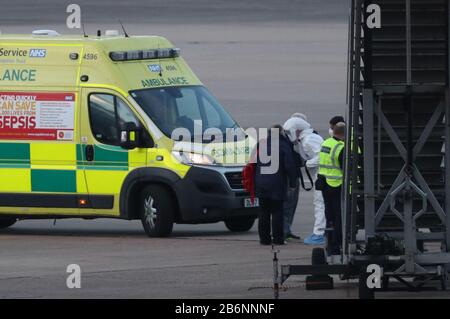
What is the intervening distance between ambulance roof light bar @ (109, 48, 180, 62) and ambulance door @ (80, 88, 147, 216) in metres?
0.47

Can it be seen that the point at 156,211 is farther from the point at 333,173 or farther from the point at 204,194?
the point at 333,173

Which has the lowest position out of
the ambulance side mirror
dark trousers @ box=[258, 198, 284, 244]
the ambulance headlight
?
dark trousers @ box=[258, 198, 284, 244]

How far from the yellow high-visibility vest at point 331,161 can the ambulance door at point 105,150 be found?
9.19ft

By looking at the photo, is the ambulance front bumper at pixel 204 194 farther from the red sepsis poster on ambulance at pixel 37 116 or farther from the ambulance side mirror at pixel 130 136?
the red sepsis poster on ambulance at pixel 37 116

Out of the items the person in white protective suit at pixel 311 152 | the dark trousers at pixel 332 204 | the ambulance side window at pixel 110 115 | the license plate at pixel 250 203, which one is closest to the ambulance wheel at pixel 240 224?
the license plate at pixel 250 203

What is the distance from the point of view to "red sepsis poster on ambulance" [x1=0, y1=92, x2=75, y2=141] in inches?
759

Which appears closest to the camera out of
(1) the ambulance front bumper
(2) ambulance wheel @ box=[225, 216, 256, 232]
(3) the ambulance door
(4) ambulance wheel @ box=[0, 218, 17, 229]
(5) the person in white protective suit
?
(5) the person in white protective suit

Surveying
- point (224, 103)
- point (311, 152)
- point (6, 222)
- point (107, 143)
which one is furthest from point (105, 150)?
point (224, 103)

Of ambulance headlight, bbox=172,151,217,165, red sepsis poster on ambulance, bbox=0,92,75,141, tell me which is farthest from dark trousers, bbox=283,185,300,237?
red sepsis poster on ambulance, bbox=0,92,75,141

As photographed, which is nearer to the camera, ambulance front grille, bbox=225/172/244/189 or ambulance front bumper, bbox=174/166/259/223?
ambulance front bumper, bbox=174/166/259/223

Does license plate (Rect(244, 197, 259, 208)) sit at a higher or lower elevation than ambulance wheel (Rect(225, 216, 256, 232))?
higher

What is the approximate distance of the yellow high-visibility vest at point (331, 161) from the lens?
17078mm

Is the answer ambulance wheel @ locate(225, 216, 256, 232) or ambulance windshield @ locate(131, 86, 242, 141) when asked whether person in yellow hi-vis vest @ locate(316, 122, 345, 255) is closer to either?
ambulance wheel @ locate(225, 216, 256, 232)

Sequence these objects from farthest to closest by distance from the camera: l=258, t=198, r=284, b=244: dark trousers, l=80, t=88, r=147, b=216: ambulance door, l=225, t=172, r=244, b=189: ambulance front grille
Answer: l=80, t=88, r=147, b=216: ambulance door → l=225, t=172, r=244, b=189: ambulance front grille → l=258, t=198, r=284, b=244: dark trousers
